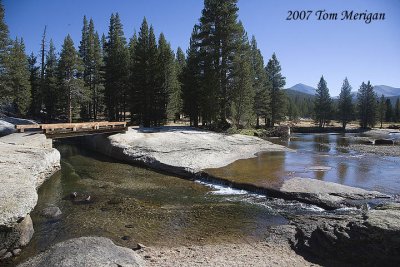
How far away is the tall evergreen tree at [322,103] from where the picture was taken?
279 ft

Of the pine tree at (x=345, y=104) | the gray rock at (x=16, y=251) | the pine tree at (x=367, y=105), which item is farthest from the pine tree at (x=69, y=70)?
the pine tree at (x=367, y=105)

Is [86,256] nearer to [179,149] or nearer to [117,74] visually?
[179,149]

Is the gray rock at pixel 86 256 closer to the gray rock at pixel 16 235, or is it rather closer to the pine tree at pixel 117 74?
the gray rock at pixel 16 235

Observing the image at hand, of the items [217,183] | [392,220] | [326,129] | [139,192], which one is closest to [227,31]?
[217,183]

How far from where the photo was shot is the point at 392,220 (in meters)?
11.5

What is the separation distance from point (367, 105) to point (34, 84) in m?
87.3

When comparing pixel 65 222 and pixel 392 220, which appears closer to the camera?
pixel 392 220

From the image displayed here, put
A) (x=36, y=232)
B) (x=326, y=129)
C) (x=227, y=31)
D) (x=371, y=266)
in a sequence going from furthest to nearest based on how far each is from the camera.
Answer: (x=326, y=129) < (x=227, y=31) < (x=36, y=232) < (x=371, y=266)

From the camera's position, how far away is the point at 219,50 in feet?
142

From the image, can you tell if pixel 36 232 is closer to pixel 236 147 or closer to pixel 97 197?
pixel 97 197

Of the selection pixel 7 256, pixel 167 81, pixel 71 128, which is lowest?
pixel 7 256

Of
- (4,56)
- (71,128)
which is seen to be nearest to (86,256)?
(71,128)

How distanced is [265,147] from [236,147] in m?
5.04

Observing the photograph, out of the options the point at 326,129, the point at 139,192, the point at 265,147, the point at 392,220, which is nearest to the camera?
the point at 392,220
